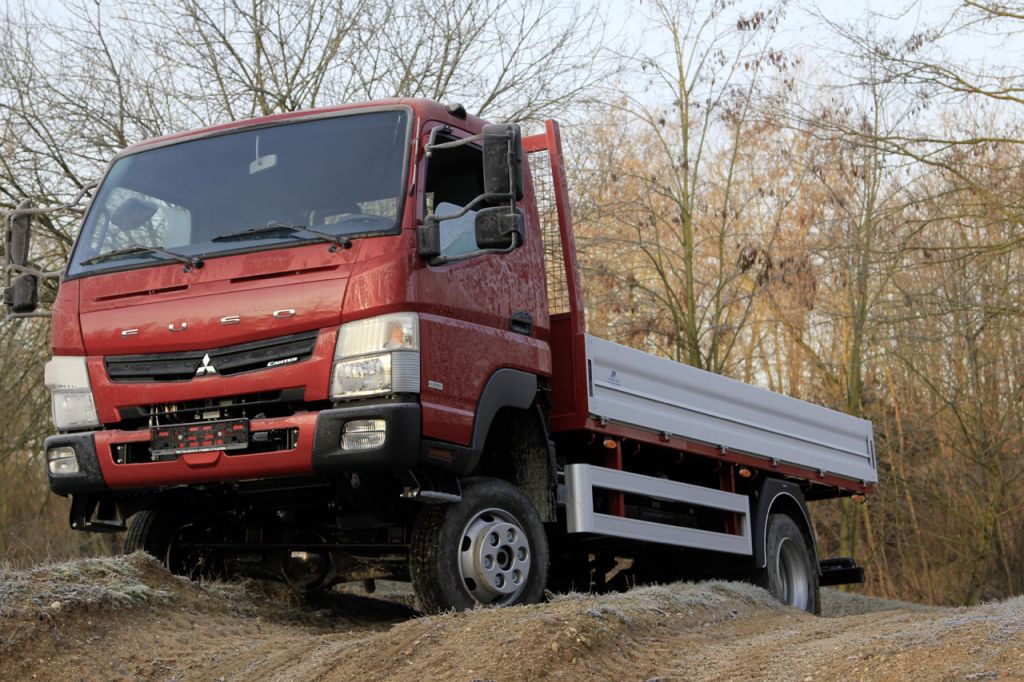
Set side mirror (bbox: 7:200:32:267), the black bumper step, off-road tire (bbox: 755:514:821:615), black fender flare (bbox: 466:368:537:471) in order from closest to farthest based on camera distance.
A: 1. black fender flare (bbox: 466:368:537:471)
2. side mirror (bbox: 7:200:32:267)
3. off-road tire (bbox: 755:514:821:615)
4. the black bumper step

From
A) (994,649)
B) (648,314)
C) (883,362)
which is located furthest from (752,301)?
(994,649)

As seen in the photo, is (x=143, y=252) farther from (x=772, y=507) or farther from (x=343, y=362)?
(x=772, y=507)

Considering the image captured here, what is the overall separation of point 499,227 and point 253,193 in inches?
58.4

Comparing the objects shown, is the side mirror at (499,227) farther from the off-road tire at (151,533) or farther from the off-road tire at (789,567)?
the off-road tire at (789,567)

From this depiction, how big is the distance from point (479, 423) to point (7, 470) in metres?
10.5

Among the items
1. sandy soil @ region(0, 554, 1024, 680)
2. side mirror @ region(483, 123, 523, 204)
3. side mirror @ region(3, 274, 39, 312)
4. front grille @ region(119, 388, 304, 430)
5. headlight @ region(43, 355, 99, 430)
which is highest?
side mirror @ region(483, 123, 523, 204)

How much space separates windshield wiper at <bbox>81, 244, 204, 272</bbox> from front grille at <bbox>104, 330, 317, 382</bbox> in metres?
0.51

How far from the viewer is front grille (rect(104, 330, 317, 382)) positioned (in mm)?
6359

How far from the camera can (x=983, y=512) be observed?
21406 mm

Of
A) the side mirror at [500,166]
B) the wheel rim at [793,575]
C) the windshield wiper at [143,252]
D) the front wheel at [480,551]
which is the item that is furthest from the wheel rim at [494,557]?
the wheel rim at [793,575]

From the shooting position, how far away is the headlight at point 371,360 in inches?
247

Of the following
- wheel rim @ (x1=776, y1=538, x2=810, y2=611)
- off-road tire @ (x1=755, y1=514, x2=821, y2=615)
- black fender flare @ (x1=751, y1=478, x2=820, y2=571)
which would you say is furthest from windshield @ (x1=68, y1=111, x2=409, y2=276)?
wheel rim @ (x1=776, y1=538, x2=810, y2=611)

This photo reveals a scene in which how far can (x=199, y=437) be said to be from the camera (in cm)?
648

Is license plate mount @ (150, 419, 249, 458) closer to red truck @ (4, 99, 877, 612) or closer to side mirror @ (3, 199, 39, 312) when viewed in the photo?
red truck @ (4, 99, 877, 612)
